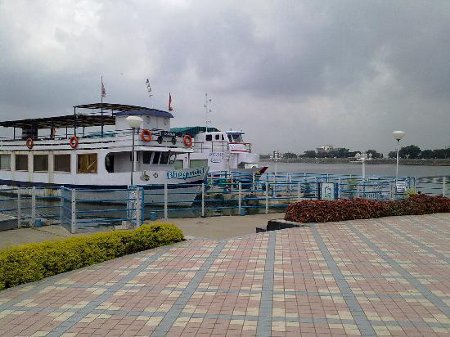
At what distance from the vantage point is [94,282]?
5996 mm

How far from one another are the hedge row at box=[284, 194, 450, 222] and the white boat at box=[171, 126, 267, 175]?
43.5 feet

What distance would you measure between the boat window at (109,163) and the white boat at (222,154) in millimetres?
5913

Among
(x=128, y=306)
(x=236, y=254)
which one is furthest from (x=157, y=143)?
(x=128, y=306)

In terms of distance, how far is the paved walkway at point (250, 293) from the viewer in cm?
436

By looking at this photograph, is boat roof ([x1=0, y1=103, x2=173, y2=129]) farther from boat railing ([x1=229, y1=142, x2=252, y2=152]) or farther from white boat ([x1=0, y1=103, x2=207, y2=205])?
boat railing ([x1=229, y1=142, x2=252, y2=152])

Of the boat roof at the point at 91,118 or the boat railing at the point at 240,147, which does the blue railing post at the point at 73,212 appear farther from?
the boat railing at the point at 240,147

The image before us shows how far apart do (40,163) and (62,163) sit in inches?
90.2

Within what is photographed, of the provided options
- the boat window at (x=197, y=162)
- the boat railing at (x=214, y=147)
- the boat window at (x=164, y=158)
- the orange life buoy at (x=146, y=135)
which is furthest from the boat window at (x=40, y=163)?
the boat railing at (x=214, y=147)

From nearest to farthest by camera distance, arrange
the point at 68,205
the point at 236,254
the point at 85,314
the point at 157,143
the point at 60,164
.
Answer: the point at 85,314
the point at 236,254
the point at 68,205
the point at 157,143
the point at 60,164

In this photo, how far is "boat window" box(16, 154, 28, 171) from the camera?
79.0ft

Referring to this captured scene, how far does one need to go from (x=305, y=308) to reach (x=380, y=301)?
0.97 m

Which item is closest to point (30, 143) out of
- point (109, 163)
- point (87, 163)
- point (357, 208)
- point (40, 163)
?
point (40, 163)

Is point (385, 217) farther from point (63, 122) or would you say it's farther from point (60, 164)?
point (63, 122)

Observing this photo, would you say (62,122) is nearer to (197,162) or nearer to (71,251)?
(197,162)
